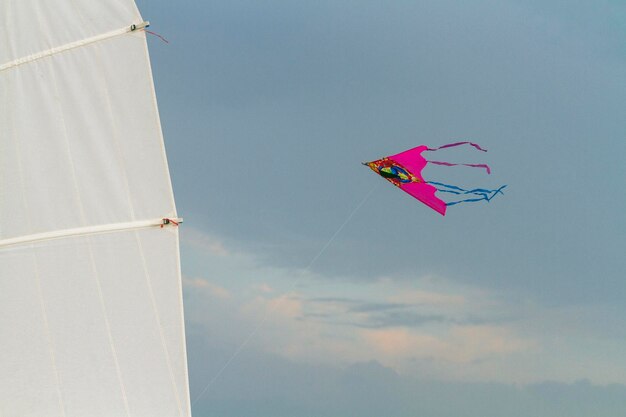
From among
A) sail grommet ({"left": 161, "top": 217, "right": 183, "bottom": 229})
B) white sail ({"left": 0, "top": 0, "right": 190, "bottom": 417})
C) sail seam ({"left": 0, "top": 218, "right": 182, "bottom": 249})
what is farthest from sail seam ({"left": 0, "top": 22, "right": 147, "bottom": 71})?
sail grommet ({"left": 161, "top": 217, "right": 183, "bottom": 229})

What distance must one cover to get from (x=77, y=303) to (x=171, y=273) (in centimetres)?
237

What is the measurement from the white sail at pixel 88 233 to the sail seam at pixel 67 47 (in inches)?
1.3

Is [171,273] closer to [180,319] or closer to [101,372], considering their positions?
[180,319]

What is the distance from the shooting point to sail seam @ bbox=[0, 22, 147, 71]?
25.4 meters

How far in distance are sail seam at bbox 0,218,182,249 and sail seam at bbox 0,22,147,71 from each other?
4413mm

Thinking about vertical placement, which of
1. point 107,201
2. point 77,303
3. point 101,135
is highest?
point 101,135

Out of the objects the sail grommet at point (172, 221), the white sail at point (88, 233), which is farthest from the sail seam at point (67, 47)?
the sail grommet at point (172, 221)

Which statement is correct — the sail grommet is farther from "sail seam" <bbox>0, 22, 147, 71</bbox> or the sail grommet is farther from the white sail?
"sail seam" <bbox>0, 22, 147, 71</bbox>

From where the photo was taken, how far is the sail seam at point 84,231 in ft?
81.4

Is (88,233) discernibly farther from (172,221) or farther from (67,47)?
(67,47)

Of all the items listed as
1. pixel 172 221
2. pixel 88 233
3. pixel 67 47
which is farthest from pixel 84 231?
pixel 67 47

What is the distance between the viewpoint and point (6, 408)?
977 inches

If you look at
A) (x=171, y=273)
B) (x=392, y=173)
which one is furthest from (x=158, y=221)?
(x=392, y=173)

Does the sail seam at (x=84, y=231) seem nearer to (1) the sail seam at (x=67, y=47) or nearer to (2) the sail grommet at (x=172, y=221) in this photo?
(2) the sail grommet at (x=172, y=221)
